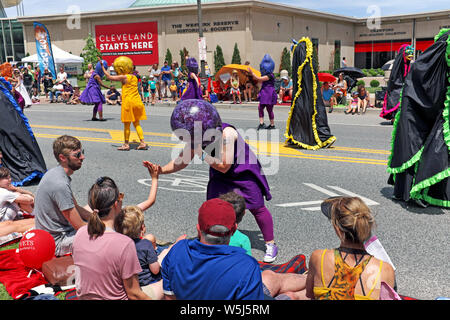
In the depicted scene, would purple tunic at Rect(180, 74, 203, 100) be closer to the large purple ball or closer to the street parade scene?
the street parade scene

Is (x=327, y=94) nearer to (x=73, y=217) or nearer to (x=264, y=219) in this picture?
(x=264, y=219)

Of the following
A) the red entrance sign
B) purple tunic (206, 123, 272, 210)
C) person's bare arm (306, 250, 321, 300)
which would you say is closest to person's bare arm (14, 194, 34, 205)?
purple tunic (206, 123, 272, 210)

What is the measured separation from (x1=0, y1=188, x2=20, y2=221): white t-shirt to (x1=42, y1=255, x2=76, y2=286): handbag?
1.50 m

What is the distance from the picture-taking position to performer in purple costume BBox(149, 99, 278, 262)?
3742mm

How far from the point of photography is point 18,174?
24.9ft

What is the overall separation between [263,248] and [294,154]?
16.6ft

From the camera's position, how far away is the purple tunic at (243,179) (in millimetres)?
4328

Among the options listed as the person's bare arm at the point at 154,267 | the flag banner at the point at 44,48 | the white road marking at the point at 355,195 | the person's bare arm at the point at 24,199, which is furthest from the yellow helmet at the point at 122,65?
the flag banner at the point at 44,48

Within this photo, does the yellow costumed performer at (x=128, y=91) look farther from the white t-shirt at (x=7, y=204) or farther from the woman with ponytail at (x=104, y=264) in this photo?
the woman with ponytail at (x=104, y=264)
